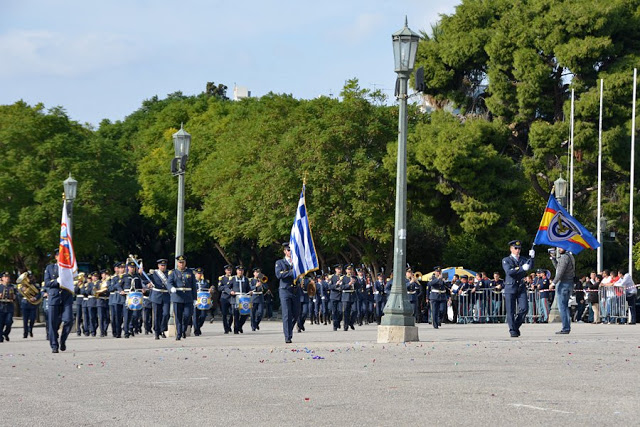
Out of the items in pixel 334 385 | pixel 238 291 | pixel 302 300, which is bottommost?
pixel 334 385

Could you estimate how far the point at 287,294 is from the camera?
24328 millimetres

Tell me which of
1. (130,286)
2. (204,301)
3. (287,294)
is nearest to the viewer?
(287,294)

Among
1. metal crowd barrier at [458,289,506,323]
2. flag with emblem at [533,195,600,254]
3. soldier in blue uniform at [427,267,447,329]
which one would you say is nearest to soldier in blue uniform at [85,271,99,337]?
soldier in blue uniform at [427,267,447,329]

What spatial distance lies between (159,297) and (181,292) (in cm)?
171

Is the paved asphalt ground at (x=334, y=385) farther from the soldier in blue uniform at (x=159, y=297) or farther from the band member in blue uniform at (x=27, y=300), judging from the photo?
the band member in blue uniform at (x=27, y=300)

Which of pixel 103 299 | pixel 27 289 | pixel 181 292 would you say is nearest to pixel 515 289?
pixel 181 292

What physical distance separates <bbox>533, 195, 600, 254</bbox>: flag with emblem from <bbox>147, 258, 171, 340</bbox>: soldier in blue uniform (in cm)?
874

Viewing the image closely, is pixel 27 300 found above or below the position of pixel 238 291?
below

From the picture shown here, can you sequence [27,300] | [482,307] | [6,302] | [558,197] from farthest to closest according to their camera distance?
[482,307] → [558,197] → [27,300] → [6,302]

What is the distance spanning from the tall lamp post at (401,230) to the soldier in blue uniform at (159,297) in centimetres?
727

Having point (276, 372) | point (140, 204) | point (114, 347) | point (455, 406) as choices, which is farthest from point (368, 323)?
point (140, 204)

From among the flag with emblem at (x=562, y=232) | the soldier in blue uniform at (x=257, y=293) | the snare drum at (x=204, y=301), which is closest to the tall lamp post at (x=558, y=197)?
the flag with emblem at (x=562, y=232)

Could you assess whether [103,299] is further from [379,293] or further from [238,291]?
[379,293]

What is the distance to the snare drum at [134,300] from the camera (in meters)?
31.0
